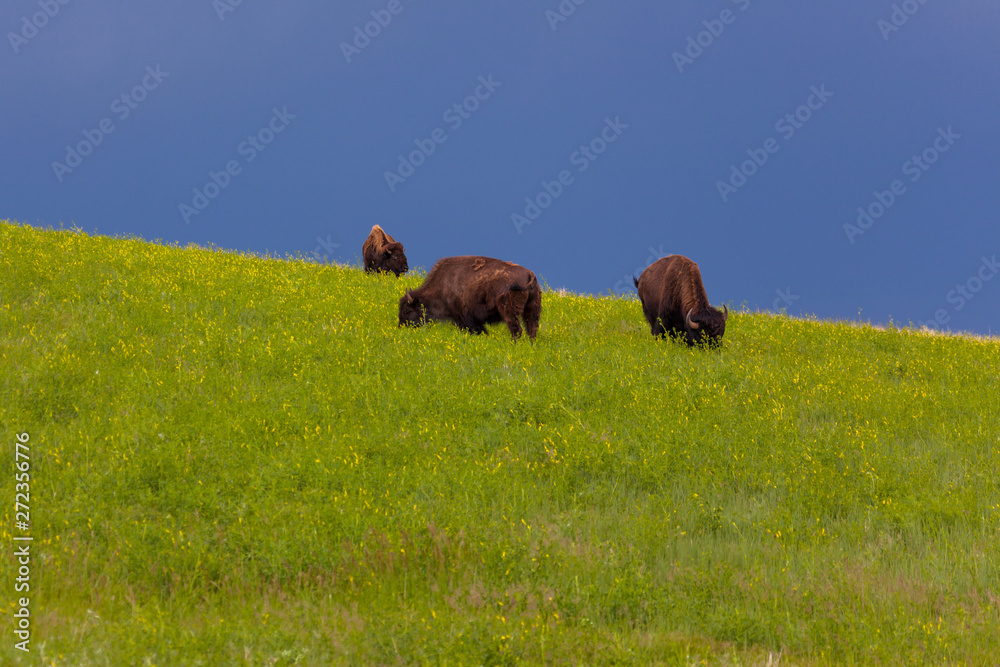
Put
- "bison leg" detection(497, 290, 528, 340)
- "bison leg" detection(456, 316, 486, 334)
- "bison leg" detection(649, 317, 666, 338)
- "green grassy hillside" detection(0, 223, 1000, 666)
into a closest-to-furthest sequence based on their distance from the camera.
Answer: "green grassy hillside" detection(0, 223, 1000, 666), "bison leg" detection(497, 290, 528, 340), "bison leg" detection(456, 316, 486, 334), "bison leg" detection(649, 317, 666, 338)

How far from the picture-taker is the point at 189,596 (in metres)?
5.96

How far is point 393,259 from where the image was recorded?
74.1ft

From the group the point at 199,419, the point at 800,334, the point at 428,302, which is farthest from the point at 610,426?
the point at 800,334

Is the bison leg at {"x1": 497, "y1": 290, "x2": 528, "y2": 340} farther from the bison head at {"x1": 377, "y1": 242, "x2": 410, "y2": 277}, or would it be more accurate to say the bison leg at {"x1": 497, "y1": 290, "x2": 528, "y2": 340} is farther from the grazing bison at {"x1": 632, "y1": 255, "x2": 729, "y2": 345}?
the bison head at {"x1": 377, "y1": 242, "x2": 410, "y2": 277}

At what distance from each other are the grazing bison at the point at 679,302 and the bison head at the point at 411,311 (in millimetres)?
5478

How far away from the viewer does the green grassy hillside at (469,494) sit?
529cm

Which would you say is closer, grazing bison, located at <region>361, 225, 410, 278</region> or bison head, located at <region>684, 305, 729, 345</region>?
bison head, located at <region>684, 305, 729, 345</region>

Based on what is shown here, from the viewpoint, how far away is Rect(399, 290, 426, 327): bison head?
49.5ft

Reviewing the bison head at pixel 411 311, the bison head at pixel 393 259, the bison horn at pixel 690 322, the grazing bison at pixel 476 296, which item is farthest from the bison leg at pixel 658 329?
the bison head at pixel 393 259

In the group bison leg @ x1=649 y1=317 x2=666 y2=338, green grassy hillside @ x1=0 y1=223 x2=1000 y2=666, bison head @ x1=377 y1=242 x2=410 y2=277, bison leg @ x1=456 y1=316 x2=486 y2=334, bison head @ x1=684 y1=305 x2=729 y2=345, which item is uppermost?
bison head @ x1=377 y1=242 x2=410 y2=277

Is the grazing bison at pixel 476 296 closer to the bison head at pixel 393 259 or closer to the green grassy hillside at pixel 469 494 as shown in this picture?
the green grassy hillside at pixel 469 494

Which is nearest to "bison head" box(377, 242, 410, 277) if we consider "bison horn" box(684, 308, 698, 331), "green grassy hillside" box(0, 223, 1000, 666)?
"green grassy hillside" box(0, 223, 1000, 666)

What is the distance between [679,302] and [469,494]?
9.39 meters

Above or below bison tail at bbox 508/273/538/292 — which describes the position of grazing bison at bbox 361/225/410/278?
above
